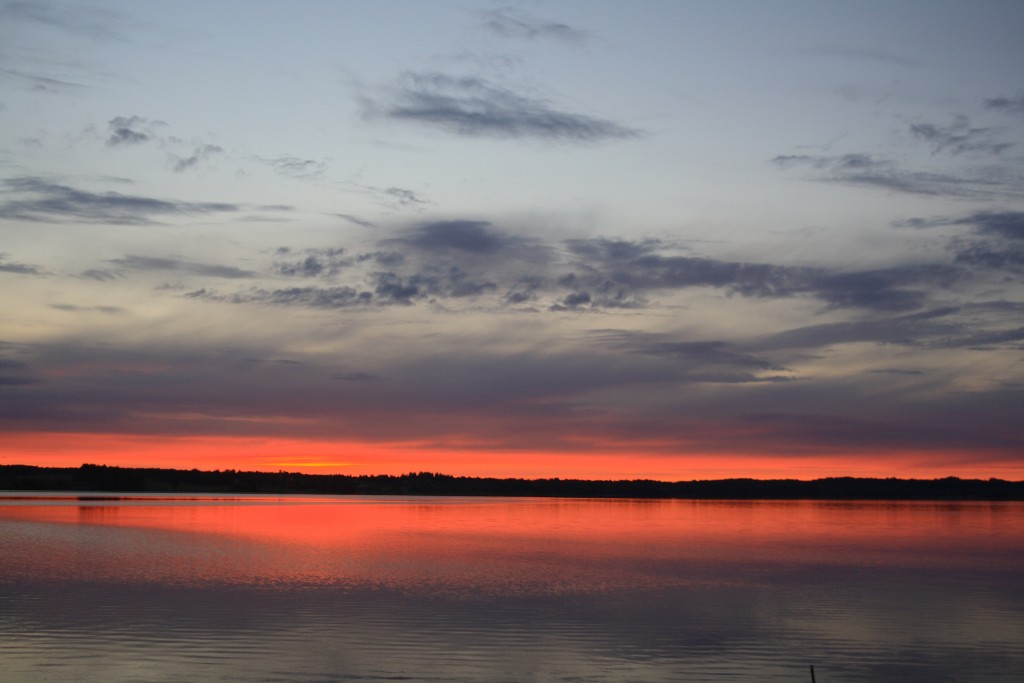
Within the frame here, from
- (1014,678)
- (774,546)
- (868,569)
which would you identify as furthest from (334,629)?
(774,546)

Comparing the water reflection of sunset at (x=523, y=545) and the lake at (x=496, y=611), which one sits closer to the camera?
the lake at (x=496, y=611)

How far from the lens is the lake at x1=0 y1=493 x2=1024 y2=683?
58.1 ft

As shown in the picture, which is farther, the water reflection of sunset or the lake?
the water reflection of sunset

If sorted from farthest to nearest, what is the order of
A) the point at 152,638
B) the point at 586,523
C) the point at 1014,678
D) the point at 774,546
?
the point at 586,523 → the point at 774,546 → the point at 152,638 → the point at 1014,678

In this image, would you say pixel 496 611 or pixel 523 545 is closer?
pixel 496 611

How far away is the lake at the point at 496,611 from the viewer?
58.1 feet

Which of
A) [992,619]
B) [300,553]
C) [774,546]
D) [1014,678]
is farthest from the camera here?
[774,546]

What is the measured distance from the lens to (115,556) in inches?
1438

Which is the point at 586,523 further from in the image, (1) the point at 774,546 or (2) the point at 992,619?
(2) the point at 992,619

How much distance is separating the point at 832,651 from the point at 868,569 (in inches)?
731

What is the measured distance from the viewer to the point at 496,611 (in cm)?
2397

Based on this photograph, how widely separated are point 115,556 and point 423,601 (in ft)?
54.4

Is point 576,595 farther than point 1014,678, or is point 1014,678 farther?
point 576,595

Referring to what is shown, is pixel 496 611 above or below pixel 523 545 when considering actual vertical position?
above
